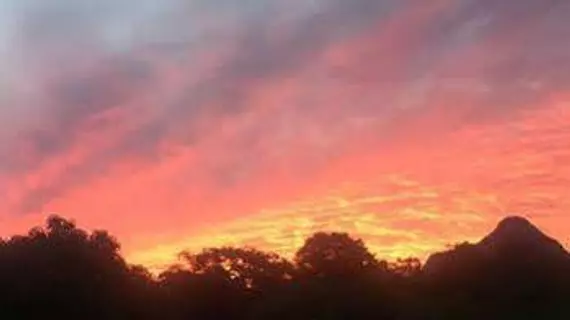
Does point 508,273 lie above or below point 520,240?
below

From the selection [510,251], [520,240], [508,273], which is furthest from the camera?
[520,240]

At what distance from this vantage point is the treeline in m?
73.2

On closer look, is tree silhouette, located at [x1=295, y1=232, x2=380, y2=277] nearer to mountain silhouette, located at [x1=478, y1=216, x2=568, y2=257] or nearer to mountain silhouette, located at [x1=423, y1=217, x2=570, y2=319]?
mountain silhouette, located at [x1=423, y1=217, x2=570, y2=319]

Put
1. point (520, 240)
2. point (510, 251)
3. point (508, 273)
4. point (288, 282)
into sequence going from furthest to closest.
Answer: point (520, 240)
point (510, 251)
point (508, 273)
point (288, 282)

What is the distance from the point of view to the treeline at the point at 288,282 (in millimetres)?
73250

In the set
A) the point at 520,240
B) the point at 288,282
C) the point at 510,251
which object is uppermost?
the point at 520,240

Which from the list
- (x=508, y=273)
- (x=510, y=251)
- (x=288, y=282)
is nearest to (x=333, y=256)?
(x=288, y=282)

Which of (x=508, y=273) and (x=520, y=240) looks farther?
(x=520, y=240)

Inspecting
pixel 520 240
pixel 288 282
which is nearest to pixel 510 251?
pixel 520 240

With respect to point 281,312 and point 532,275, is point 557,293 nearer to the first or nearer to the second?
point 532,275

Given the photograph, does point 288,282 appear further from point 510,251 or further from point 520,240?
point 520,240

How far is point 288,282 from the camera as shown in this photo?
3723 inches

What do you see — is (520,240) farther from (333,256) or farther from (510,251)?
(333,256)

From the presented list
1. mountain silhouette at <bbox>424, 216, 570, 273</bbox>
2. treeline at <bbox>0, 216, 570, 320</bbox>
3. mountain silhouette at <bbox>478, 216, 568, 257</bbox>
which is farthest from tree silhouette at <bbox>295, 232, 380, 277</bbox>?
mountain silhouette at <bbox>478, 216, 568, 257</bbox>
